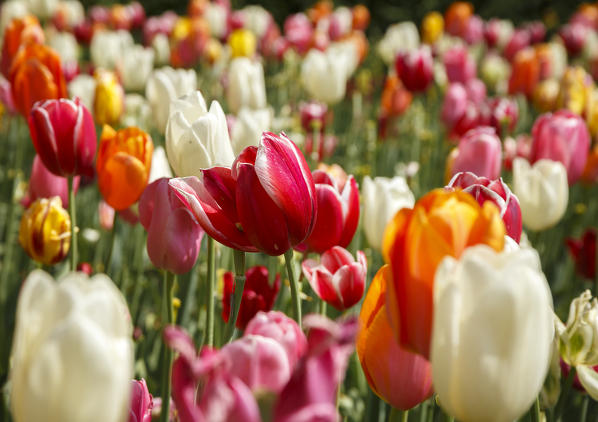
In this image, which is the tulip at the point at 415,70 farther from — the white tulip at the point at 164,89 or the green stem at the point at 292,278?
the green stem at the point at 292,278

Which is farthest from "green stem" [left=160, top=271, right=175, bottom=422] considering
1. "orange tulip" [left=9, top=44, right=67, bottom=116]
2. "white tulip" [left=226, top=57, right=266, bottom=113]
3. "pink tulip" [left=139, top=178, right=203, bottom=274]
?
"white tulip" [left=226, top=57, right=266, bottom=113]

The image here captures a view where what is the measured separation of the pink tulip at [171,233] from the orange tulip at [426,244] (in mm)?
477

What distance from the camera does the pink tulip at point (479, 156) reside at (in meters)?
1.53

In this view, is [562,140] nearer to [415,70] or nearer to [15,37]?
[415,70]

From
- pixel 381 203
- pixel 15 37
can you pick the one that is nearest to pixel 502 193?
pixel 381 203

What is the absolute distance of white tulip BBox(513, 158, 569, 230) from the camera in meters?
1.51

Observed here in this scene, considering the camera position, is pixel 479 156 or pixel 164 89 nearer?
pixel 479 156

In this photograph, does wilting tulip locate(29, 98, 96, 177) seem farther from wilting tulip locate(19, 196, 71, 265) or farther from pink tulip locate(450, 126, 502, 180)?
pink tulip locate(450, 126, 502, 180)

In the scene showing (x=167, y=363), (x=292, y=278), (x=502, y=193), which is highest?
(x=502, y=193)

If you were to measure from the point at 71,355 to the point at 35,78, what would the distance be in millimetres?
1233

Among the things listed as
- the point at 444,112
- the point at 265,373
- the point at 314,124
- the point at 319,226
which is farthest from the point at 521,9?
the point at 265,373

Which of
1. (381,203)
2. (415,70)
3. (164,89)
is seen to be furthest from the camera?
(415,70)

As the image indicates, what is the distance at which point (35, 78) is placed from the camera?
1.56 meters

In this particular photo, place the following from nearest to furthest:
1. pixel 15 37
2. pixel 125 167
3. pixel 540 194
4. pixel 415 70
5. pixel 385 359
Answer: pixel 385 359 → pixel 125 167 → pixel 540 194 → pixel 15 37 → pixel 415 70
